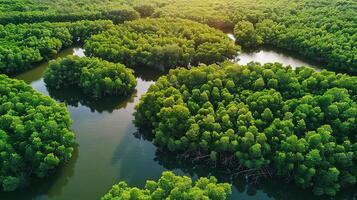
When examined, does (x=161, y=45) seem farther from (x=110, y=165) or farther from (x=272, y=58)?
(x=110, y=165)

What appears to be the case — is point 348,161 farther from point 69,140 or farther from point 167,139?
point 69,140

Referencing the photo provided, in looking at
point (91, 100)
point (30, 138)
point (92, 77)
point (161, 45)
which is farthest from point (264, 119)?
point (161, 45)

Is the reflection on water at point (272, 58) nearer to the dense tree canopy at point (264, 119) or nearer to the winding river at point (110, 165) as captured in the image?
the dense tree canopy at point (264, 119)

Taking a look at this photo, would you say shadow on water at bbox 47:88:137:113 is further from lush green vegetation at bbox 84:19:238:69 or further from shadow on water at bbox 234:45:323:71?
shadow on water at bbox 234:45:323:71

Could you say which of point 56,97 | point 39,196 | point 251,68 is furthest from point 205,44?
point 39,196

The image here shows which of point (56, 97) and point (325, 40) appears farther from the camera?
point (325, 40)
